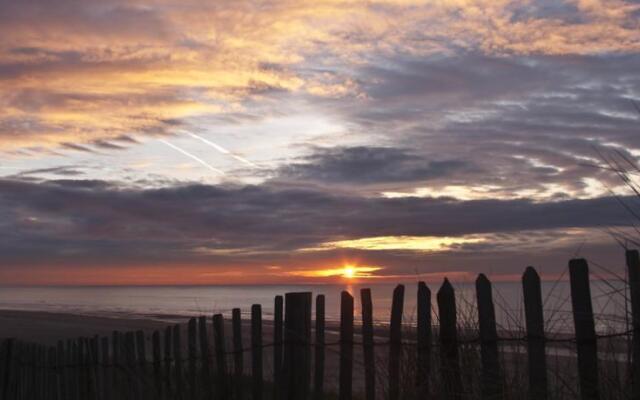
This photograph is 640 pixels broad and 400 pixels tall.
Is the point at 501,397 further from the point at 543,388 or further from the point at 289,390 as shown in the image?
the point at 289,390

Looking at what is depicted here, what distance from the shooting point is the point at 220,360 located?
642 centimetres

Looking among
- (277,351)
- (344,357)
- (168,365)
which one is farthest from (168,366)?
(344,357)

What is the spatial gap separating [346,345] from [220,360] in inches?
71.0

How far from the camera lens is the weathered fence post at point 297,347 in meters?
5.47

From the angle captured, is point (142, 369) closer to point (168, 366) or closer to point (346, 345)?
point (168, 366)

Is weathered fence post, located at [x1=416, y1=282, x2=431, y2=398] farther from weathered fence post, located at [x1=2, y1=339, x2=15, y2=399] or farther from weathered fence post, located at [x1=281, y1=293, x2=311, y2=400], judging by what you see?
weathered fence post, located at [x1=2, y1=339, x2=15, y2=399]

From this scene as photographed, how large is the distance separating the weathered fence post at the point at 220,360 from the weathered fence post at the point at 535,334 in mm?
3144

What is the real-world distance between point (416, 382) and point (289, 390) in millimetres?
1368

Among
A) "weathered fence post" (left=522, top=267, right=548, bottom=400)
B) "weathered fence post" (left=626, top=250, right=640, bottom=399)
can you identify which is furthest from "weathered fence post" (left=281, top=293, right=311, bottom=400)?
"weathered fence post" (left=626, top=250, right=640, bottom=399)

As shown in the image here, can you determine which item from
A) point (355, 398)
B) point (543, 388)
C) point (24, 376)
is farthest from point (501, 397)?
point (24, 376)

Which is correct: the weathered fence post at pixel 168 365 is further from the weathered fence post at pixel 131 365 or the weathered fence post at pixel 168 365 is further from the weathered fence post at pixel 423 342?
the weathered fence post at pixel 423 342

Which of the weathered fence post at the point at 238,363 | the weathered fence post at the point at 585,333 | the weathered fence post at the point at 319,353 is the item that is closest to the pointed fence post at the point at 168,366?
the weathered fence post at the point at 238,363

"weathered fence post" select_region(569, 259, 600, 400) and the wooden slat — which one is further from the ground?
"weathered fence post" select_region(569, 259, 600, 400)

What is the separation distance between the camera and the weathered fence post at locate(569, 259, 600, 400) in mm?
3783
